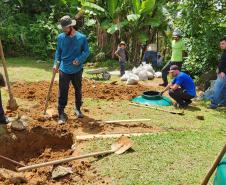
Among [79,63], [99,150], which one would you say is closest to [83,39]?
[79,63]

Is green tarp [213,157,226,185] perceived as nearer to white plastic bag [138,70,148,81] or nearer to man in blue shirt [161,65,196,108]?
man in blue shirt [161,65,196,108]

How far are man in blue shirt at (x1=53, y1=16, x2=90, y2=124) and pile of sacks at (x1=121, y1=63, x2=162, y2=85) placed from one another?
4854 millimetres

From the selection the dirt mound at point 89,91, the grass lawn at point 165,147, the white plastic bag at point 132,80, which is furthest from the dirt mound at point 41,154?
the white plastic bag at point 132,80

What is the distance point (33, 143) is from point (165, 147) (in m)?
2.42

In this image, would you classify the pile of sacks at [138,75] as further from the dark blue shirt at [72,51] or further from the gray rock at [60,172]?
the gray rock at [60,172]

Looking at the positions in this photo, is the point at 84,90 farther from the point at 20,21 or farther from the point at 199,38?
the point at 20,21

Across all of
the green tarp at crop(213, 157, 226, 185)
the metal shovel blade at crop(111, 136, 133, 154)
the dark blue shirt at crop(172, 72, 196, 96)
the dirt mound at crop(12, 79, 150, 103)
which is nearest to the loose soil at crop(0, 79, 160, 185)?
the metal shovel blade at crop(111, 136, 133, 154)

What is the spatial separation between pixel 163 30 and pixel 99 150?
1168 centimetres

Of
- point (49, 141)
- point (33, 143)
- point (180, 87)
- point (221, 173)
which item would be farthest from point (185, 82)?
point (221, 173)

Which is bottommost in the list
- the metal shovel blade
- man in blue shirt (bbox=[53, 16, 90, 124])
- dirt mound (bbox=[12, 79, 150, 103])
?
the metal shovel blade

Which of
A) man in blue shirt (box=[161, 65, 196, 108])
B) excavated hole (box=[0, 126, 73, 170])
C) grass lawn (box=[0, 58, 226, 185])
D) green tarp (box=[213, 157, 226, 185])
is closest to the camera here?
green tarp (box=[213, 157, 226, 185])

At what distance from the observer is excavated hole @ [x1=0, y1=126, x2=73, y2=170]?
7016 mm

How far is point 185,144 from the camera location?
6.97m

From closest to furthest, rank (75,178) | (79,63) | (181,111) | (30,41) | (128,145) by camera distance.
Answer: (75,178), (128,145), (79,63), (181,111), (30,41)
